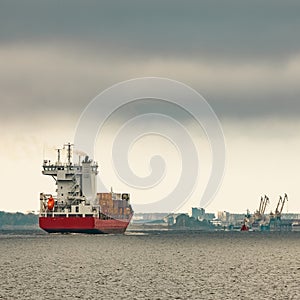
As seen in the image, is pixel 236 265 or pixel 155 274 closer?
pixel 155 274

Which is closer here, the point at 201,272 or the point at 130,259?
the point at 201,272

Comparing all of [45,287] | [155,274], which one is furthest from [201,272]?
[45,287]

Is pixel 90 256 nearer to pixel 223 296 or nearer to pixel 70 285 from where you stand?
pixel 70 285

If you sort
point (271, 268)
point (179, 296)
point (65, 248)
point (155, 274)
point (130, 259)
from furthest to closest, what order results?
point (65, 248)
point (130, 259)
point (271, 268)
point (155, 274)
point (179, 296)

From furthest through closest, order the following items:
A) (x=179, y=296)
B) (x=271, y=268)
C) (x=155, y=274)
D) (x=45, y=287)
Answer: (x=271, y=268) → (x=155, y=274) → (x=45, y=287) → (x=179, y=296)

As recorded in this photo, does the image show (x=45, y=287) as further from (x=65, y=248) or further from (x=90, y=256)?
(x=65, y=248)

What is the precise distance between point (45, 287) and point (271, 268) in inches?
1573

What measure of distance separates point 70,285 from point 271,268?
36.9 metres

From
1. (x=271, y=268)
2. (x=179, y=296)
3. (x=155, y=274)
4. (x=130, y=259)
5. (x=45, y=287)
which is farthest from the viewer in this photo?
(x=130, y=259)

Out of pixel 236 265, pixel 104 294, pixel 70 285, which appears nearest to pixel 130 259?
pixel 236 265

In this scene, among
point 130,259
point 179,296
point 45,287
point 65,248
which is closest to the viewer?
point 179,296

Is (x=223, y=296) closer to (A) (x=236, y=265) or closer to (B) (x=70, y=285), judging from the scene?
(B) (x=70, y=285)

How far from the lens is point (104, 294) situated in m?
77.8

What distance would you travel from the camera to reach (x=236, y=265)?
12044 cm
